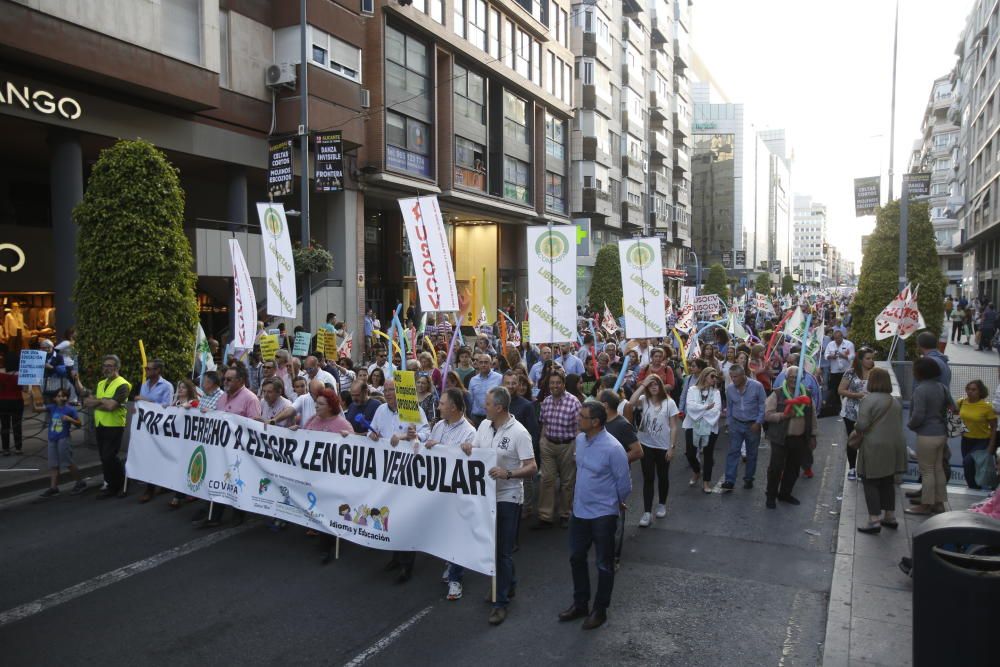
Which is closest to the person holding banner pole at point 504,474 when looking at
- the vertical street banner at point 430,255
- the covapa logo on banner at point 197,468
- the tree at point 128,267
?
the vertical street banner at point 430,255

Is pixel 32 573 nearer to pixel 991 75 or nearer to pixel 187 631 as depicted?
pixel 187 631

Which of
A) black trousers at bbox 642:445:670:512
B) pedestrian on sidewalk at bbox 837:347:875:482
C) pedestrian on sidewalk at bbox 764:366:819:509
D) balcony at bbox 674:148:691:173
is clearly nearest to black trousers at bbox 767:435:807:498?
pedestrian on sidewalk at bbox 764:366:819:509

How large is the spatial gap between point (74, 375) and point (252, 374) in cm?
295

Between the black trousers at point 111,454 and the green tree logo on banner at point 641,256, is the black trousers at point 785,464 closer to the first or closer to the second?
the green tree logo on banner at point 641,256

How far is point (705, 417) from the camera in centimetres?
909

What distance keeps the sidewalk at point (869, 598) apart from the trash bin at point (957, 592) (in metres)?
1.51

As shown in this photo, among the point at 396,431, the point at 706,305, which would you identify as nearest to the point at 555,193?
the point at 706,305

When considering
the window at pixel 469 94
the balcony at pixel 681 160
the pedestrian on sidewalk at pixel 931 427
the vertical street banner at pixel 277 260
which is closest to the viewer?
the pedestrian on sidewalk at pixel 931 427

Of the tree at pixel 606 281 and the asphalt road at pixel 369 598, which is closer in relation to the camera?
the asphalt road at pixel 369 598

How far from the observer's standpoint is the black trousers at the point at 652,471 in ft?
25.7

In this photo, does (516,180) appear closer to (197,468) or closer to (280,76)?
(280,76)

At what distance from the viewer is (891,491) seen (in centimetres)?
738

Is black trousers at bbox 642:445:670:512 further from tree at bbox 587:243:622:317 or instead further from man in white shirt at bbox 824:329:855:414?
tree at bbox 587:243:622:317

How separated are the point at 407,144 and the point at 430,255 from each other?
19916 millimetres
